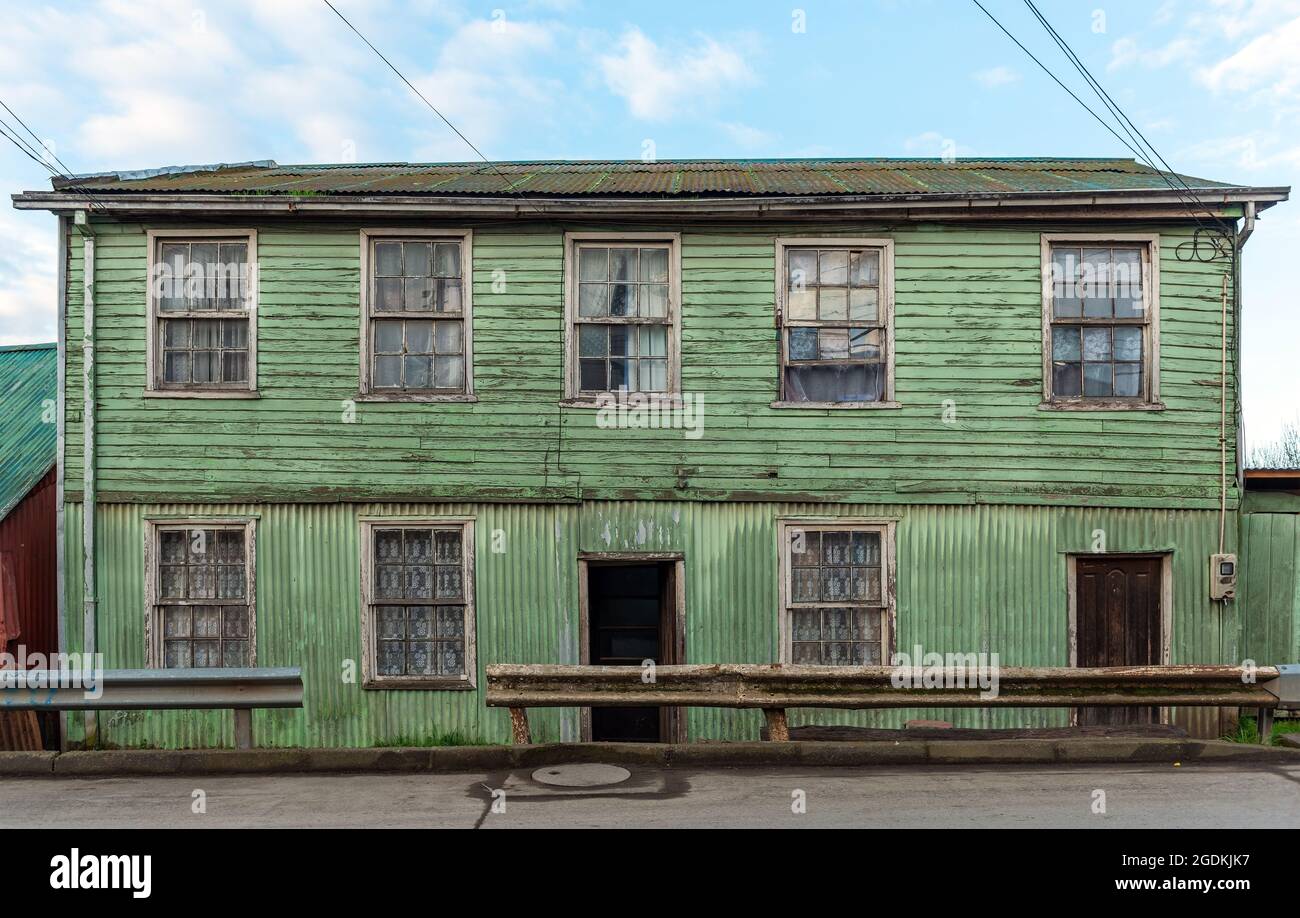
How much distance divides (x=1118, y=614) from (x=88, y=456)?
36.0 ft

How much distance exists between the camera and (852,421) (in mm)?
9805

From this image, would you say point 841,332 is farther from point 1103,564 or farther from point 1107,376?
point 1103,564

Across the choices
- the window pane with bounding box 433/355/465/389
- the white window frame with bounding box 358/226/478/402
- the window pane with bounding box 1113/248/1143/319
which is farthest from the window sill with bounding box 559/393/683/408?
the window pane with bounding box 1113/248/1143/319

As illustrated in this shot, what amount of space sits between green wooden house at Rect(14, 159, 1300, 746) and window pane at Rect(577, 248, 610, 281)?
0.09 meters

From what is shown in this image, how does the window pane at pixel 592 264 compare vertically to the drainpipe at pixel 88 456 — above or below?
above

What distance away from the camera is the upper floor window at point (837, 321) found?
32.3ft

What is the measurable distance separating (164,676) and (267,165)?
847cm

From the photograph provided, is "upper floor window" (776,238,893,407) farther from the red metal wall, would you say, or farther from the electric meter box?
the red metal wall

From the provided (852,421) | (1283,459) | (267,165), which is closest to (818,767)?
(852,421)

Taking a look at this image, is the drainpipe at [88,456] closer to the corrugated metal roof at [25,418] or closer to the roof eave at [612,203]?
the roof eave at [612,203]

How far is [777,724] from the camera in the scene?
7.53 m

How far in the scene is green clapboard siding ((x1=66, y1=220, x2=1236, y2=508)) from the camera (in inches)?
384

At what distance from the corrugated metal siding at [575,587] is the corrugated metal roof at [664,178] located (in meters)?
3.34

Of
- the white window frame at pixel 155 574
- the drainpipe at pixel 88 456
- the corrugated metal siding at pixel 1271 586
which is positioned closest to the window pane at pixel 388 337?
the white window frame at pixel 155 574
